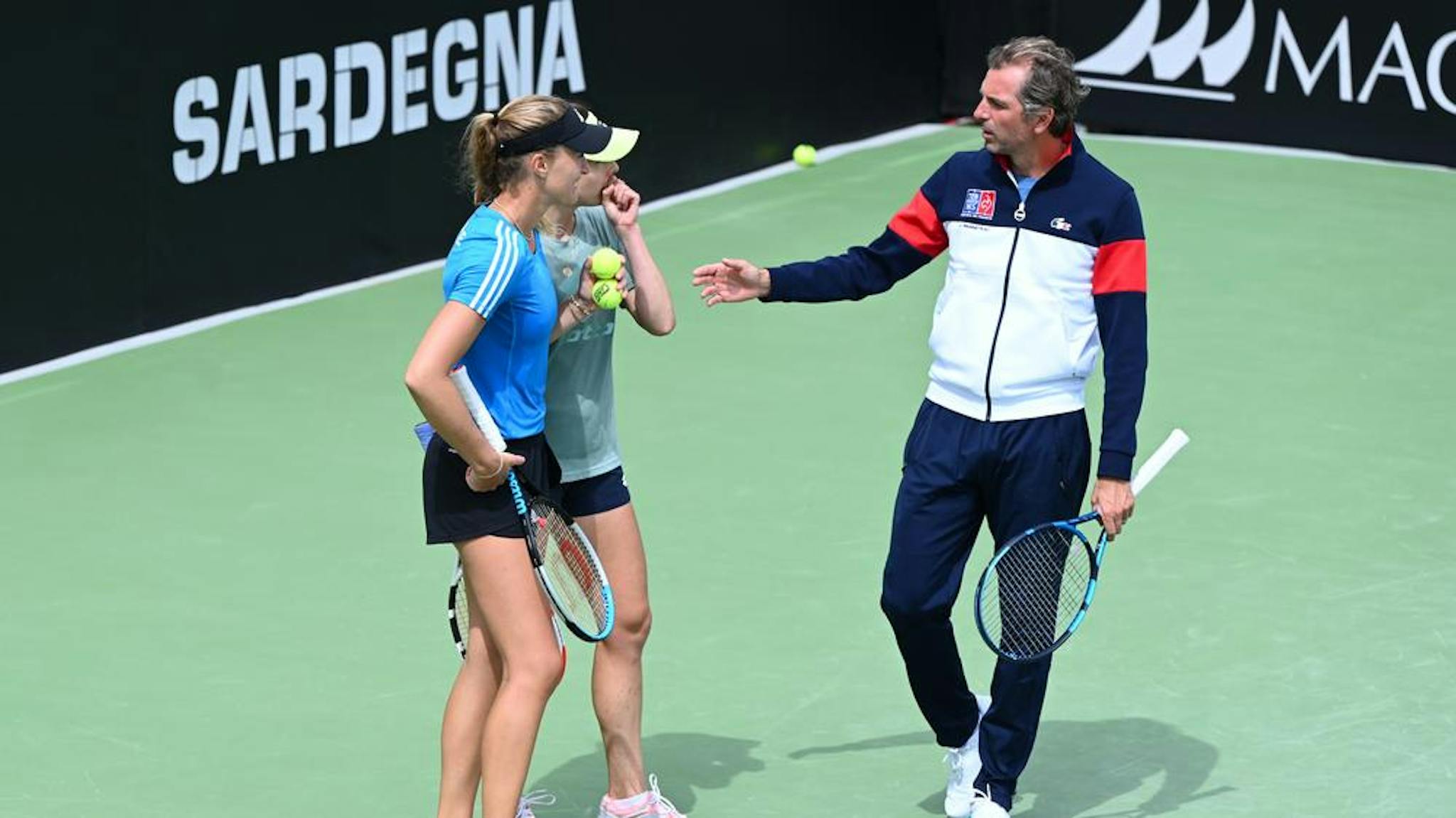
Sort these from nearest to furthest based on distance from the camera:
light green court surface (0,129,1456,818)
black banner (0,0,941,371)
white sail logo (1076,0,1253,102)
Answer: light green court surface (0,129,1456,818) < black banner (0,0,941,371) < white sail logo (1076,0,1253,102)

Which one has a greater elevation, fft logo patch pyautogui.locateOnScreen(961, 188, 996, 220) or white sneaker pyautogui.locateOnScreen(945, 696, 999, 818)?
fft logo patch pyautogui.locateOnScreen(961, 188, 996, 220)

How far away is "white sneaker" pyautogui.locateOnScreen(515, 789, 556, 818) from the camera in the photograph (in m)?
6.36

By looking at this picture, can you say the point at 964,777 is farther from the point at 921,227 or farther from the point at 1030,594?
the point at 921,227

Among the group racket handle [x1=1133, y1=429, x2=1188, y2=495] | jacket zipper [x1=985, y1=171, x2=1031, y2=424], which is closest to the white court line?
racket handle [x1=1133, y1=429, x2=1188, y2=495]

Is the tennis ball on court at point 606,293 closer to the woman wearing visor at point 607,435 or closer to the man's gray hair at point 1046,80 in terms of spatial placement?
the woman wearing visor at point 607,435

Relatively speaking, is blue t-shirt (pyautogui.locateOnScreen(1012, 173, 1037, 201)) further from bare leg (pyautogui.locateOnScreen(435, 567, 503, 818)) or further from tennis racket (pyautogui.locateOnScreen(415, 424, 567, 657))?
bare leg (pyautogui.locateOnScreen(435, 567, 503, 818))

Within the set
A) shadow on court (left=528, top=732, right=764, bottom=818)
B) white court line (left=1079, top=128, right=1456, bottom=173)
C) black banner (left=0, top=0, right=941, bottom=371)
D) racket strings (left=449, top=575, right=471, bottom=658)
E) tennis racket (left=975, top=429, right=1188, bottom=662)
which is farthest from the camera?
white court line (left=1079, top=128, right=1456, bottom=173)

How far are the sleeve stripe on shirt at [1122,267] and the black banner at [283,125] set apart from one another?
17.1ft

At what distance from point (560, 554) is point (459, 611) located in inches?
18.9

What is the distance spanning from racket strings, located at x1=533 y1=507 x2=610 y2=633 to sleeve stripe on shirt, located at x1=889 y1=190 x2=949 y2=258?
124 centimetres

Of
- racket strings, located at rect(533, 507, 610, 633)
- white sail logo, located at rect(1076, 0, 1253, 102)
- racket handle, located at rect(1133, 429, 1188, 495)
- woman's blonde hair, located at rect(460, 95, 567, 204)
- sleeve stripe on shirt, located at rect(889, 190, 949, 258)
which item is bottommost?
racket strings, located at rect(533, 507, 610, 633)

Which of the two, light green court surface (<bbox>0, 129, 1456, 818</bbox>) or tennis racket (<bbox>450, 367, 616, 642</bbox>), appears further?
light green court surface (<bbox>0, 129, 1456, 818</bbox>)

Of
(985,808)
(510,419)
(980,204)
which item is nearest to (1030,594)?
(985,808)

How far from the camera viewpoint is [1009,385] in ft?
20.1
